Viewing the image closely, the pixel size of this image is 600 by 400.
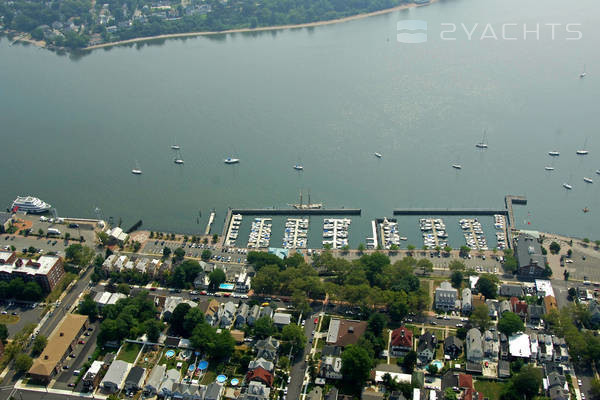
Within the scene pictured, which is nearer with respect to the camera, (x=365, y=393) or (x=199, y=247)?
(x=365, y=393)

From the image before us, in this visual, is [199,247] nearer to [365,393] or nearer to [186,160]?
[186,160]

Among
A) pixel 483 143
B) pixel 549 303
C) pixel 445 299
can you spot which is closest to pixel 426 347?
pixel 445 299

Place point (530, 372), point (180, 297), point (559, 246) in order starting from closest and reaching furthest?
point (530, 372), point (180, 297), point (559, 246)

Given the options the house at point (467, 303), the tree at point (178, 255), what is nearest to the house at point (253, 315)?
the tree at point (178, 255)

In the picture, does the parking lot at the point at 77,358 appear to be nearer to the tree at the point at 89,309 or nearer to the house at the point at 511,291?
the tree at the point at 89,309

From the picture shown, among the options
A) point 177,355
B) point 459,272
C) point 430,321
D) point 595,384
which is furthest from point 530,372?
point 177,355

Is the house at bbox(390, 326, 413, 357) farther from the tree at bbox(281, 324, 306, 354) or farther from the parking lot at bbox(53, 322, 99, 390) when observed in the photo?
the parking lot at bbox(53, 322, 99, 390)

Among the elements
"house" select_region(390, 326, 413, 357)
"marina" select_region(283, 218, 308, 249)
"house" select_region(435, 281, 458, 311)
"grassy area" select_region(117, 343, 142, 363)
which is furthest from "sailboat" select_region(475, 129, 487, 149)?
"grassy area" select_region(117, 343, 142, 363)
